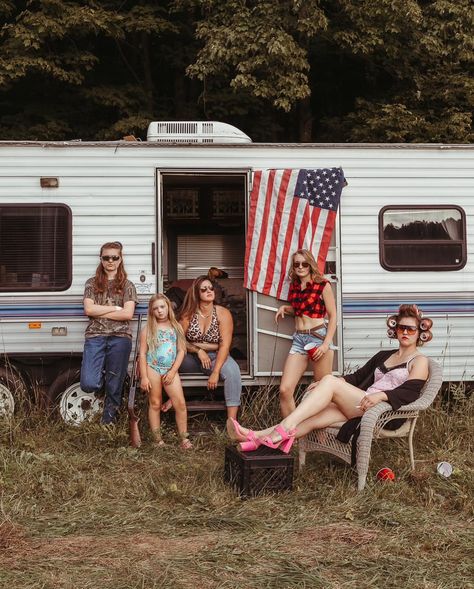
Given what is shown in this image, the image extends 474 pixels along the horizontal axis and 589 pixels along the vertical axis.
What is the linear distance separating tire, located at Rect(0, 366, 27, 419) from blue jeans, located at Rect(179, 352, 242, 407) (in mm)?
1387

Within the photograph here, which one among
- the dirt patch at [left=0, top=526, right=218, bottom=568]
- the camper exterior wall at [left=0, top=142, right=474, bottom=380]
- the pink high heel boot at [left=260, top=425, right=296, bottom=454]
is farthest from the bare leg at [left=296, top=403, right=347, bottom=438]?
the camper exterior wall at [left=0, top=142, right=474, bottom=380]

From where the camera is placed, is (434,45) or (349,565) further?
(434,45)

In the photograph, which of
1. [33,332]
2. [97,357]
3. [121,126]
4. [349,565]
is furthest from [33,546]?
[121,126]

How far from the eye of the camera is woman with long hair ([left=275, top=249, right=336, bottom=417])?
23.2 ft

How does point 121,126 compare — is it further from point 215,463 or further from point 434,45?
point 215,463

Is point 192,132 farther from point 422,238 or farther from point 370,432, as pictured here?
point 370,432

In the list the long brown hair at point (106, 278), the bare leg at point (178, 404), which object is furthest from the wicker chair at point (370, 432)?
the long brown hair at point (106, 278)

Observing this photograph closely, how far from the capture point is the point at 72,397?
7.48 metres

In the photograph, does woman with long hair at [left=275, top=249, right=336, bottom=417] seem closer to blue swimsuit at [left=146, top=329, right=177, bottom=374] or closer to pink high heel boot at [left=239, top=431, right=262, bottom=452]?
blue swimsuit at [left=146, top=329, right=177, bottom=374]

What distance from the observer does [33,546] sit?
4488 millimetres

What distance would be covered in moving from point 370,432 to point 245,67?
24.5 feet

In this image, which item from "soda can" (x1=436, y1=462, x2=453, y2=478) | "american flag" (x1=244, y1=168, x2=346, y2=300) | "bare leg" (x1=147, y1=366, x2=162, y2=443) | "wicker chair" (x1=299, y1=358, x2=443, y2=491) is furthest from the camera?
"american flag" (x1=244, y1=168, x2=346, y2=300)

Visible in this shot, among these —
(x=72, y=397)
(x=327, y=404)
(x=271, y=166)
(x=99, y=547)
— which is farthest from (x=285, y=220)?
(x=99, y=547)

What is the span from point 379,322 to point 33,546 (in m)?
4.16
